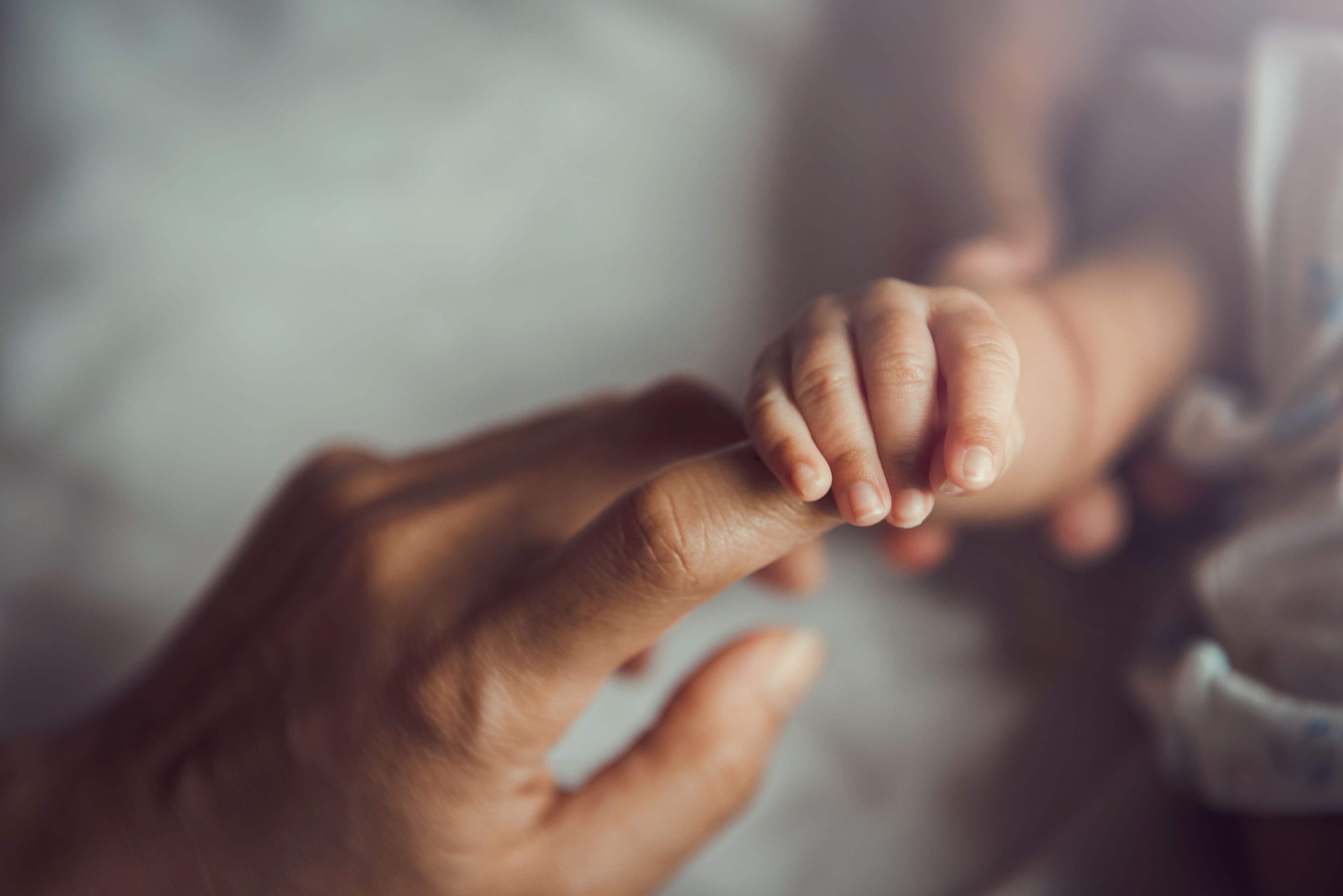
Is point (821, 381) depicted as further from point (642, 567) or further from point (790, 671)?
point (790, 671)

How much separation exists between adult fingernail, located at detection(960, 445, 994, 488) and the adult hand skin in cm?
7

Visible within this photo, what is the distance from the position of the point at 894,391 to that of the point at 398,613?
0.93 ft

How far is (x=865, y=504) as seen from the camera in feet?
1.14

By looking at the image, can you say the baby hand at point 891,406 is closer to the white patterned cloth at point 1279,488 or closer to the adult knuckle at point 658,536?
the adult knuckle at point 658,536

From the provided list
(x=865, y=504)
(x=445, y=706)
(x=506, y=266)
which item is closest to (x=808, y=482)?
(x=865, y=504)

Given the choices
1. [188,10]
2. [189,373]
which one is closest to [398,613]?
[189,373]

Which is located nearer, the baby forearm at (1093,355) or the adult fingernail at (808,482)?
the adult fingernail at (808,482)

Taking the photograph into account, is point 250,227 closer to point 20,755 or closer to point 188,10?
point 188,10

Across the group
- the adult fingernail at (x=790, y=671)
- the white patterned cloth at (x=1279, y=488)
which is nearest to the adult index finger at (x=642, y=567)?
the adult fingernail at (x=790, y=671)

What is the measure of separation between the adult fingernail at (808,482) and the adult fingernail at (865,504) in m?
0.01

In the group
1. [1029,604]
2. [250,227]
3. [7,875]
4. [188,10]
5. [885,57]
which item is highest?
[188,10]

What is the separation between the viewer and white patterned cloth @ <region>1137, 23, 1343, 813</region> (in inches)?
23.4

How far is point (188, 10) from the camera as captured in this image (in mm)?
994

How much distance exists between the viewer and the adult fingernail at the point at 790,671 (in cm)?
59
